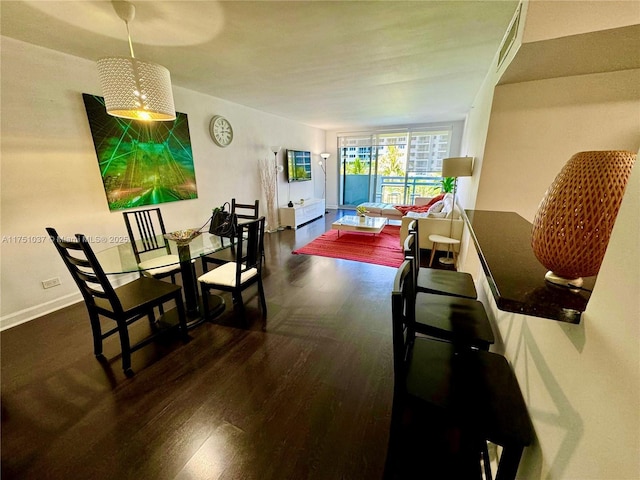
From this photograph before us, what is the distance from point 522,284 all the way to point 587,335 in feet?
0.51

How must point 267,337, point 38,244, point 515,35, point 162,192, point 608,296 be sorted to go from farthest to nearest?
point 162,192, point 38,244, point 267,337, point 515,35, point 608,296

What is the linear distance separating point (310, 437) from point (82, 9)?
3.09 m

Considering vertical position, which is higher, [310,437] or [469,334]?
[469,334]

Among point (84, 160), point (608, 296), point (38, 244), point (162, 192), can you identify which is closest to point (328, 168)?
point (162, 192)

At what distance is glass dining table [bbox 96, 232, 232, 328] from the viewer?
211 centimetres

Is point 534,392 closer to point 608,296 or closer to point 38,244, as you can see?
point 608,296

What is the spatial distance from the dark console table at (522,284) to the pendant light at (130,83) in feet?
6.86

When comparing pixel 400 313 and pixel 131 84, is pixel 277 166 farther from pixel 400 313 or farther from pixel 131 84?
pixel 400 313

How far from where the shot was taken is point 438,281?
5.70 feet

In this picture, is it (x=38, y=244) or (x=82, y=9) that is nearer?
(x=82, y=9)

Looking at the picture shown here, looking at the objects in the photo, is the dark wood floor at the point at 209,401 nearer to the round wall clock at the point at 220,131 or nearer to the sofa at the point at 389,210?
the round wall clock at the point at 220,131

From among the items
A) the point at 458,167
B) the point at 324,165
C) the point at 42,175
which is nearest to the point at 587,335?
the point at 458,167

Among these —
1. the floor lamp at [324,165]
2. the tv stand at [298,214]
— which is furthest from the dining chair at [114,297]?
the floor lamp at [324,165]

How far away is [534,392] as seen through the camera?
86 cm
